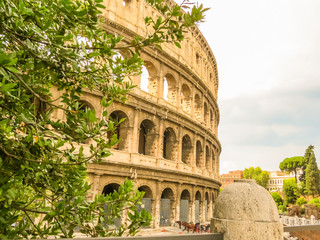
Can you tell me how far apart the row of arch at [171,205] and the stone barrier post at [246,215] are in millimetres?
12185

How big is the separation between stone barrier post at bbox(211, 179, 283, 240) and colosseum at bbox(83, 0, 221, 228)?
35.4ft

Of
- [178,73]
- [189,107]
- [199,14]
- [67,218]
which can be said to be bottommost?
[67,218]

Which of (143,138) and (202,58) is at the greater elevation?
(202,58)

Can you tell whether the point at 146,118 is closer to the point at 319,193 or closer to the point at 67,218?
the point at 67,218

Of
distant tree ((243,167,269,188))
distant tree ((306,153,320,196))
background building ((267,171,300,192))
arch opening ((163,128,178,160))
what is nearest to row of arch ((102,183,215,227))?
arch opening ((163,128,178,160))

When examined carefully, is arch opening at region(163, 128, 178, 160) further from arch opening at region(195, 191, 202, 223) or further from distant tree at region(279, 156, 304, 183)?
distant tree at region(279, 156, 304, 183)

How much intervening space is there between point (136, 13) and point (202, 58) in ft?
31.3

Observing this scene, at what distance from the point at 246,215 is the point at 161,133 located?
47.6 ft

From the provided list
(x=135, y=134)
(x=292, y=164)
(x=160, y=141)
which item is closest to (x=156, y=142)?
(x=160, y=141)

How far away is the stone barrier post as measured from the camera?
2857 millimetres

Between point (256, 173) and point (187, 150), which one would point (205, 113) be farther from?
point (256, 173)

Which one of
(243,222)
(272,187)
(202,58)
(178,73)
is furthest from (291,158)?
(243,222)

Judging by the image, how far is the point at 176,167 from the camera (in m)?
18.2

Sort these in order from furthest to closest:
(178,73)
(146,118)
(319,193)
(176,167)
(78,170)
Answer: (319,193), (178,73), (176,167), (146,118), (78,170)
